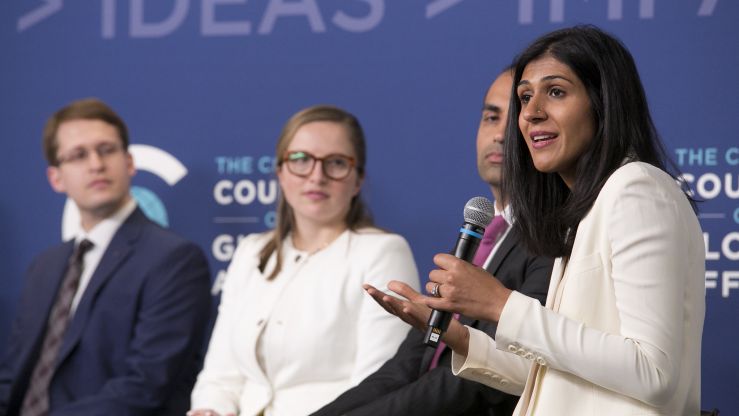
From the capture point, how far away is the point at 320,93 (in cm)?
453

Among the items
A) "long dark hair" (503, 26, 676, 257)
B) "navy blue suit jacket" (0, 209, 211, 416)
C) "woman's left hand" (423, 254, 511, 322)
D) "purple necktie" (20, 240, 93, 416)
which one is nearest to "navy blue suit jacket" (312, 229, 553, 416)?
"long dark hair" (503, 26, 676, 257)

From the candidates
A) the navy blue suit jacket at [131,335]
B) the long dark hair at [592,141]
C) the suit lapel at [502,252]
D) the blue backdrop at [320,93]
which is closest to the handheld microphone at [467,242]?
the long dark hair at [592,141]

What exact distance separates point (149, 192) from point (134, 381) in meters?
1.13

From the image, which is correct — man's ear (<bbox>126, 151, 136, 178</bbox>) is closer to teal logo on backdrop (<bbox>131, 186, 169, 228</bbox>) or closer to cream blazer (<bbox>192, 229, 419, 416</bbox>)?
teal logo on backdrop (<bbox>131, 186, 169, 228</bbox>)

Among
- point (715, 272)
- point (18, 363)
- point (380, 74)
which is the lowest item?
point (18, 363)

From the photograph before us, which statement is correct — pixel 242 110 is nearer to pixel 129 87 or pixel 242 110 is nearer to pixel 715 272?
pixel 129 87

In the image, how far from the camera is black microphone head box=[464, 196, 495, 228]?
7.06ft

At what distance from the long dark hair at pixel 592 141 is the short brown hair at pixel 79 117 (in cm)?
268

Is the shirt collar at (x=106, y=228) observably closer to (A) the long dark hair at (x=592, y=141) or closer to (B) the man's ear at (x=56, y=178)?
(B) the man's ear at (x=56, y=178)

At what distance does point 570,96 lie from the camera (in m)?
2.12

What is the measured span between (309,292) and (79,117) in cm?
156

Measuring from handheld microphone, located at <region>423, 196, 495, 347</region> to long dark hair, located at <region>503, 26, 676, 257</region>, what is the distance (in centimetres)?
13

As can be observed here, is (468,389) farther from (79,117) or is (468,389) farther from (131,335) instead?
(79,117)

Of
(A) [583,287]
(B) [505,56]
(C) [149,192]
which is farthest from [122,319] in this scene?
(A) [583,287]
